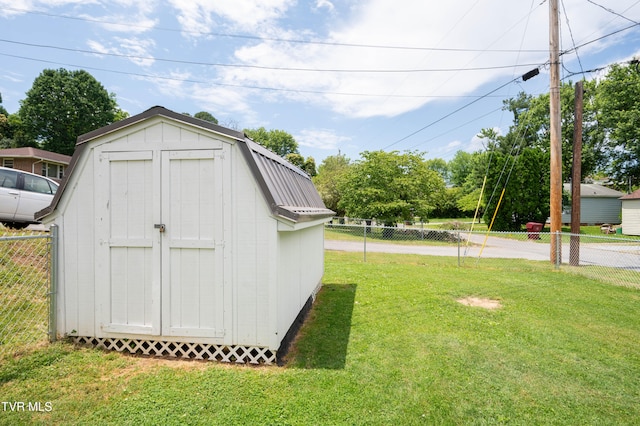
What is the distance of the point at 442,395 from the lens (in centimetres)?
285

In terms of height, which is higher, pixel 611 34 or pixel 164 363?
pixel 611 34

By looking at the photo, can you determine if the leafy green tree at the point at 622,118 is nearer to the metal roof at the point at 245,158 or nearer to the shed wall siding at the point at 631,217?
the shed wall siding at the point at 631,217

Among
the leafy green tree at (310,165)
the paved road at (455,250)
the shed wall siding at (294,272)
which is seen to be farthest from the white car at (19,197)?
the leafy green tree at (310,165)

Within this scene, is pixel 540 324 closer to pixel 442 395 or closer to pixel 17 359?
pixel 442 395

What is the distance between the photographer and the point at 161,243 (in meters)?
3.53

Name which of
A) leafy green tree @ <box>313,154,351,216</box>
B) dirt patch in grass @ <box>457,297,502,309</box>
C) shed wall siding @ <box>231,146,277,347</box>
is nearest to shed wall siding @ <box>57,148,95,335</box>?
shed wall siding @ <box>231,146,277,347</box>

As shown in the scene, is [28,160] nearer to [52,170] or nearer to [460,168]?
[52,170]

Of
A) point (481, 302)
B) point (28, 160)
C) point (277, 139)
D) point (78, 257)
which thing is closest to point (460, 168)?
point (277, 139)

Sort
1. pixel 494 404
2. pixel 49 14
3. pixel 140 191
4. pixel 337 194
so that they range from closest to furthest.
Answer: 1. pixel 494 404
2. pixel 140 191
3. pixel 49 14
4. pixel 337 194

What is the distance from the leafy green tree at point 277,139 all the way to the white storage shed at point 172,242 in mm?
49658

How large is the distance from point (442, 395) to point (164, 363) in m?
2.94

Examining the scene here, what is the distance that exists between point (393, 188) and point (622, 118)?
64.8 ft

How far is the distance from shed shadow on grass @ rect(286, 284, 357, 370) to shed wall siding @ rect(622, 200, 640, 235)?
82.2 feet

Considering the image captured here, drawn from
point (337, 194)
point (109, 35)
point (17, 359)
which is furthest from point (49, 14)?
point (337, 194)
